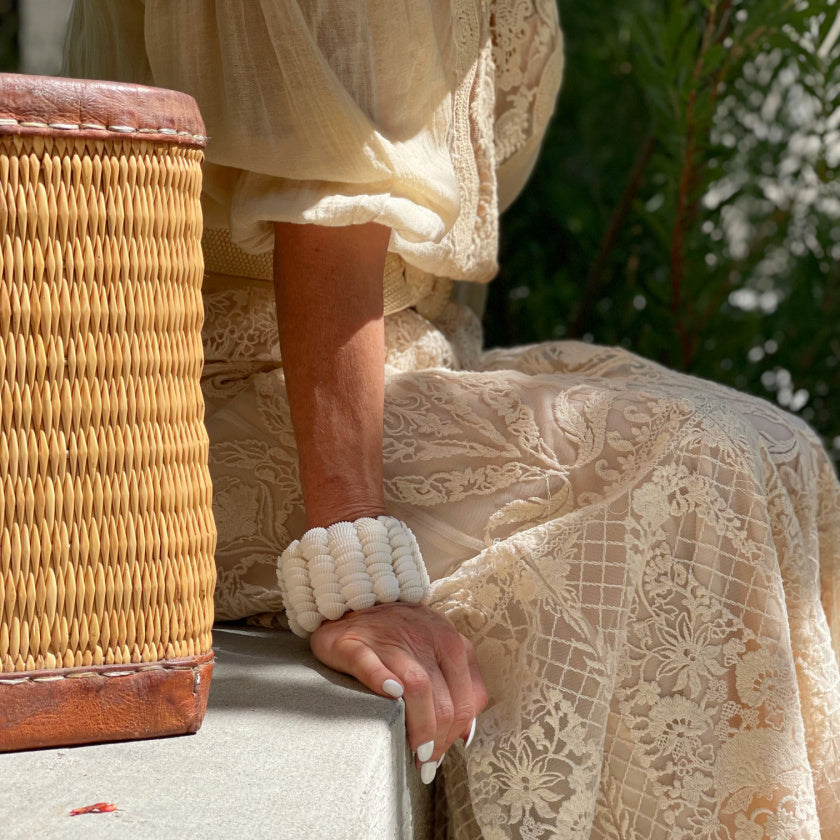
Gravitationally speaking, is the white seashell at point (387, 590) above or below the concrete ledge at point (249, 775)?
above

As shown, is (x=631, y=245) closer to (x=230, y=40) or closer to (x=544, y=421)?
(x=544, y=421)

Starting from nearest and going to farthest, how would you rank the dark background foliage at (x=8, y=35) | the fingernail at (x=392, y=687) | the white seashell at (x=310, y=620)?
1. the fingernail at (x=392, y=687)
2. the white seashell at (x=310, y=620)
3. the dark background foliage at (x=8, y=35)

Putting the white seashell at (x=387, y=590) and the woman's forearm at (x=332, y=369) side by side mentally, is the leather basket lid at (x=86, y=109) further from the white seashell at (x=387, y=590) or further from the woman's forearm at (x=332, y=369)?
the white seashell at (x=387, y=590)

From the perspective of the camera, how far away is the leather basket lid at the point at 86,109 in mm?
755

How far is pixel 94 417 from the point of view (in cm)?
79

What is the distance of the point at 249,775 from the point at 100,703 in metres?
0.13

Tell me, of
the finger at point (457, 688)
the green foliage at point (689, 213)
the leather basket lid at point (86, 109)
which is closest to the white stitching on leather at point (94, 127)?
the leather basket lid at point (86, 109)

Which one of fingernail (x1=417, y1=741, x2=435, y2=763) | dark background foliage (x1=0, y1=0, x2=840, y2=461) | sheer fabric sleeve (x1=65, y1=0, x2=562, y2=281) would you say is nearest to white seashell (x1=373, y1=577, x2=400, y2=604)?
fingernail (x1=417, y1=741, x2=435, y2=763)

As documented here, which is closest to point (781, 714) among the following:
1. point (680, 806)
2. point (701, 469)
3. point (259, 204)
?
point (680, 806)

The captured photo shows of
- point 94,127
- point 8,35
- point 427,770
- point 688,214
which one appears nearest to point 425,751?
point 427,770

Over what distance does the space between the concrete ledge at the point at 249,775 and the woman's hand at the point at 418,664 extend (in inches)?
0.7

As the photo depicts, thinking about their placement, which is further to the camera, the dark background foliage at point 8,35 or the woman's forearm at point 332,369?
the dark background foliage at point 8,35

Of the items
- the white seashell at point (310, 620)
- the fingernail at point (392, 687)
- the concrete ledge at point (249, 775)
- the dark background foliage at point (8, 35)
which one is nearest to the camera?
the concrete ledge at point (249, 775)

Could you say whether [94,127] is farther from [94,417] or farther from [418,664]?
[418,664]
